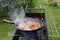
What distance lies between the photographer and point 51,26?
11.4ft

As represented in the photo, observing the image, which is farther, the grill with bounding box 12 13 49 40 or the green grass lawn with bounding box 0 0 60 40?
the green grass lawn with bounding box 0 0 60 40

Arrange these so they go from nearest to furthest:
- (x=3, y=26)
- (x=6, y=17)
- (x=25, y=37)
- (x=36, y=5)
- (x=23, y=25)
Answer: (x=25, y=37) → (x=23, y=25) → (x=3, y=26) → (x=6, y=17) → (x=36, y=5)

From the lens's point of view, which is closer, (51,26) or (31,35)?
(31,35)

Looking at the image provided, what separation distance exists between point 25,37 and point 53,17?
194 cm

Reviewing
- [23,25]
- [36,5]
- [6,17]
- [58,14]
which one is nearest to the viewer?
[23,25]

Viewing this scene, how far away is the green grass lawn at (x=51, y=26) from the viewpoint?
3.08m

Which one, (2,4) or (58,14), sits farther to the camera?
(58,14)

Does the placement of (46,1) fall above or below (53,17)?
above

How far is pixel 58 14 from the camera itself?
13.3 ft

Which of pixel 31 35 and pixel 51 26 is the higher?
pixel 31 35

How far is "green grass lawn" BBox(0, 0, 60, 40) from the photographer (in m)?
3.08

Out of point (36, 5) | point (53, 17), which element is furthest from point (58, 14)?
point (36, 5)

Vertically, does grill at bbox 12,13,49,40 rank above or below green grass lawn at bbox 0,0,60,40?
above

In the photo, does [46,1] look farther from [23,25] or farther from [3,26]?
[23,25]
